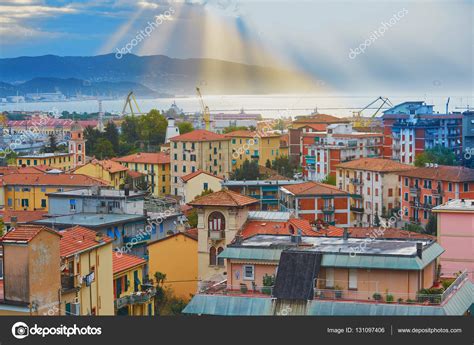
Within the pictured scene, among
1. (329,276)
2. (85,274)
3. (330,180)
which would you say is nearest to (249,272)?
(329,276)

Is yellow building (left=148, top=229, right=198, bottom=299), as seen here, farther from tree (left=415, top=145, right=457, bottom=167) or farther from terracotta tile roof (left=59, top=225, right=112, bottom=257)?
tree (left=415, top=145, right=457, bottom=167)

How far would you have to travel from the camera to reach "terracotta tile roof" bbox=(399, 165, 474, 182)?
1862cm

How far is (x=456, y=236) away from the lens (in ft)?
33.0

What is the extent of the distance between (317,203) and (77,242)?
396 inches

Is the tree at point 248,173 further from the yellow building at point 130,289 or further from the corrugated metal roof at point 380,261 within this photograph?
the corrugated metal roof at point 380,261

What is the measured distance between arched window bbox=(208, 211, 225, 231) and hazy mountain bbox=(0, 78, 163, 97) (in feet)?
186

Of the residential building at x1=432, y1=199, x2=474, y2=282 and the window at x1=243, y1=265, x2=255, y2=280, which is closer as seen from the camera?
the window at x1=243, y1=265, x2=255, y2=280

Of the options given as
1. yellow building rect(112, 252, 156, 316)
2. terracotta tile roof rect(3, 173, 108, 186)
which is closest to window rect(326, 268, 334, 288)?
yellow building rect(112, 252, 156, 316)

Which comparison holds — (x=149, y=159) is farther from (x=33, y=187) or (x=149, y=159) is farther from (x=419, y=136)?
(x=419, y=136)

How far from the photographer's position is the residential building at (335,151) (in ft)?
85.0

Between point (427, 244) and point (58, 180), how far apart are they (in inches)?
533
